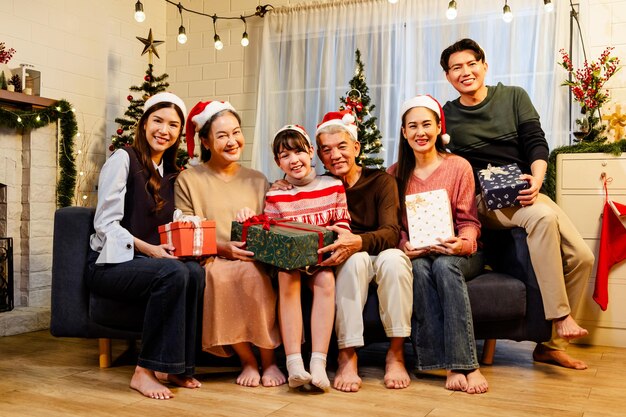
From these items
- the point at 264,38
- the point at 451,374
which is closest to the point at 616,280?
the point at 451,374

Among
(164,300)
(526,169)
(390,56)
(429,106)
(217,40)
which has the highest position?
(217,40)

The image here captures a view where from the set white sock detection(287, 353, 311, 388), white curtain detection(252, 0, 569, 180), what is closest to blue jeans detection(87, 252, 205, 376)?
white sock detection(287, 353, 311, 388)

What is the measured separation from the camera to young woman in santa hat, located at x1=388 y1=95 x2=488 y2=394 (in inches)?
90.1

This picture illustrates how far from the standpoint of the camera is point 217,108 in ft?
8.55

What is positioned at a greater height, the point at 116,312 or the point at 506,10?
the point at 506,10

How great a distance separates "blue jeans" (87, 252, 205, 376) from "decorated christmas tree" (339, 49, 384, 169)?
6.52 ft

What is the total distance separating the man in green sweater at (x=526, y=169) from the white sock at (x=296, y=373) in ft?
3.27

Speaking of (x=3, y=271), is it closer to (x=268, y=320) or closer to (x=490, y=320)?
(x=268, y=320)

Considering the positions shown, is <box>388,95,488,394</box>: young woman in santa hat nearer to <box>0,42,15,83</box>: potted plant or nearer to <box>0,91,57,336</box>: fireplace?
<box>0,91,57,336</box>: fireplace

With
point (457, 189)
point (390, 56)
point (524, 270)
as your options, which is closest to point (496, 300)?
point (524, 270)

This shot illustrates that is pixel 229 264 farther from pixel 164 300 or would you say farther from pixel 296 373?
pixel 296 373

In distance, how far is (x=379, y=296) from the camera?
2363mm

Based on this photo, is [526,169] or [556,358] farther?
[526,169]

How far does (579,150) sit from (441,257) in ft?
4.27
